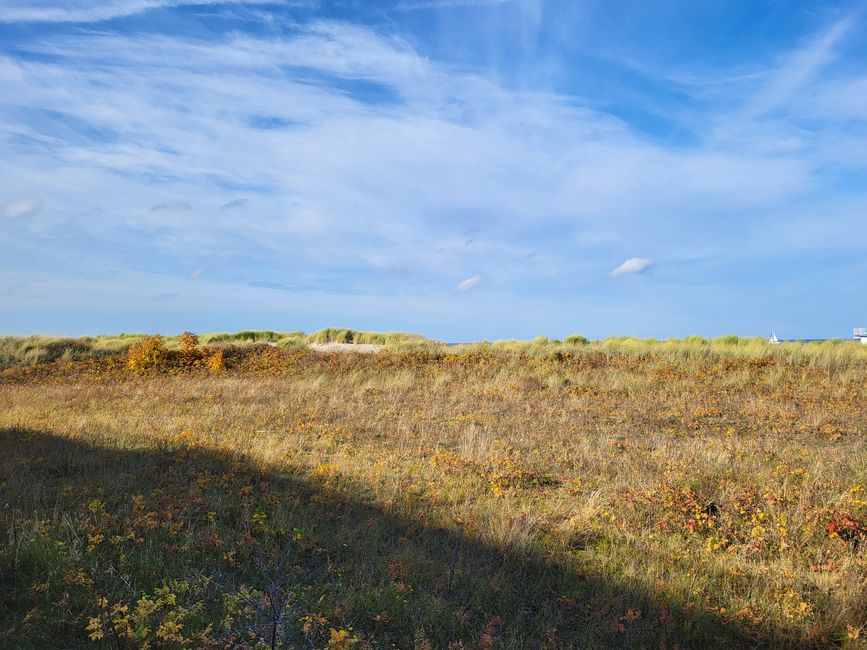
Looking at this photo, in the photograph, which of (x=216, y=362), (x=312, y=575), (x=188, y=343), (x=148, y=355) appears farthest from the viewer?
(x=188, y=343)

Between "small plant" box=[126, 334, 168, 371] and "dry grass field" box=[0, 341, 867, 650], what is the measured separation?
10.7m

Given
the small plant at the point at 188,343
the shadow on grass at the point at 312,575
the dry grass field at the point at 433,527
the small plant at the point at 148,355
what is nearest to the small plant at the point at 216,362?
the small plant at the point at 188,343

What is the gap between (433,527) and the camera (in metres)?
6.98

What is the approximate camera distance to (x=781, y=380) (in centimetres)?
1978

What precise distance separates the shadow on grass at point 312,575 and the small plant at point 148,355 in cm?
1961

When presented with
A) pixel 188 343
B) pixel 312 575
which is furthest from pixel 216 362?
pixel 312 575

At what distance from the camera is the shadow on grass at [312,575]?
15.6 ft

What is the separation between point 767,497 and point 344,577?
5.69m

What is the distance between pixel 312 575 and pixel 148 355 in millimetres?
24110

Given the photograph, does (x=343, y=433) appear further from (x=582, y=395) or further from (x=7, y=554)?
(x=582, y=395)

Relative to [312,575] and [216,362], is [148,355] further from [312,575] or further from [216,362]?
[312,575]

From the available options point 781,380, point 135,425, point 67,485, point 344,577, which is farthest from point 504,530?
point 781,380

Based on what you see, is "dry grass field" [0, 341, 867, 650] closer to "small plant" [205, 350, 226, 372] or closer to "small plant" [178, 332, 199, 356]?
"small plant" [205, 350, 226, 372]

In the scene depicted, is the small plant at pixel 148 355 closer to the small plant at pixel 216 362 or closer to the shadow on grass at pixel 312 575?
the small plant at pixel 216 362
